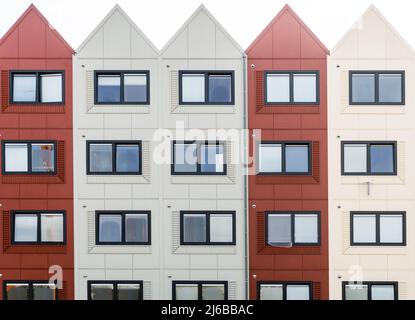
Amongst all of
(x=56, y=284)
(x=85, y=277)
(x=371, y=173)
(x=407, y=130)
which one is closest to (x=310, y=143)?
(x=371, y=173)

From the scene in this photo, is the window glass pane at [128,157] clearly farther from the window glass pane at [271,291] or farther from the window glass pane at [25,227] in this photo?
the window glass pane at [271,291]

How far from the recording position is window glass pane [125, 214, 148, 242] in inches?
244

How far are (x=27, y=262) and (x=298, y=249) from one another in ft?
16.4

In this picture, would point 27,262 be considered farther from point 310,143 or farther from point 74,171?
point 310,143

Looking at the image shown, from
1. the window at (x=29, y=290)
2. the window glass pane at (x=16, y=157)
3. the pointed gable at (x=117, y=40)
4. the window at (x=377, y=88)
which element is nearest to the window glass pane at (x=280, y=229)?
the window at (x=377, y=88)

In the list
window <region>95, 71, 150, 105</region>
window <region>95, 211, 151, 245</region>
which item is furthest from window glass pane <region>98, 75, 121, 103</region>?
window <region>95, 211, 151, 245</region>

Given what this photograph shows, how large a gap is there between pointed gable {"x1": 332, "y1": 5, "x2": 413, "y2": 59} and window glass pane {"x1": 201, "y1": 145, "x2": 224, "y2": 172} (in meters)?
3.08

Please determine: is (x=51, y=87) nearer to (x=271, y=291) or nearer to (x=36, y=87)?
(x=36, y=87)

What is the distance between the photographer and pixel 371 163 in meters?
6.14

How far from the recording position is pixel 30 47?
6164mm

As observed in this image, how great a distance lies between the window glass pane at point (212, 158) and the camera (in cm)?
616

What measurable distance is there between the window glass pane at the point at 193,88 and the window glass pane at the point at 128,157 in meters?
1.30

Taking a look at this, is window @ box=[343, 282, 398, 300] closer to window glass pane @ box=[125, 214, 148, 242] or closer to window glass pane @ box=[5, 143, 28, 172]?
window glass pane @ box=[125, 214, 148, 242]

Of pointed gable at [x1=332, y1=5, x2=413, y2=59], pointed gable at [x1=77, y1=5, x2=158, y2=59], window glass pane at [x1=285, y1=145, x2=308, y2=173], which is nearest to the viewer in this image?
pointed gable at [x1=332, y1=5, x2=413, y2=59]
